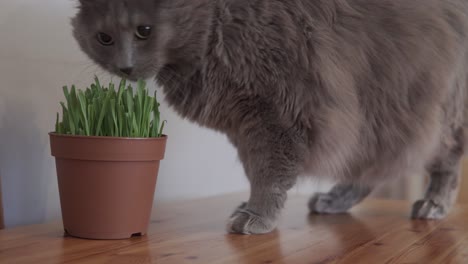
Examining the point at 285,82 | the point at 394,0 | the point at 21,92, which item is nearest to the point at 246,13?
the point at 285,82

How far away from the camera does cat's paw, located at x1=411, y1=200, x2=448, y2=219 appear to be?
1.55 m

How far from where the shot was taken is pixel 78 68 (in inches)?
58.9

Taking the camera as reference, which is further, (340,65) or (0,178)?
(340,65)

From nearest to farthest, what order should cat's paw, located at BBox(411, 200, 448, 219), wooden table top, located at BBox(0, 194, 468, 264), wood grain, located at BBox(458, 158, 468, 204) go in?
1. wooden table top, located at BBox(0, 194, 468, 264)
2. cat's paw, located at BBox(411, 200, 448, 219)
3. wood grain, located at BBox(458, 158, 468, 204)

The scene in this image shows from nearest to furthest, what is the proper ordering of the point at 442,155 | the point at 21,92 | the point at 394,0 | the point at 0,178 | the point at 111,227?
the point at 111,227
the point at 0,178
the point at 21,92
the point at 394,0
the point at 442,155

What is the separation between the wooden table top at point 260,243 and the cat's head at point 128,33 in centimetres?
36

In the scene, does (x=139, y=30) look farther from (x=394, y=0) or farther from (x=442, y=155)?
(x=442, y=155)

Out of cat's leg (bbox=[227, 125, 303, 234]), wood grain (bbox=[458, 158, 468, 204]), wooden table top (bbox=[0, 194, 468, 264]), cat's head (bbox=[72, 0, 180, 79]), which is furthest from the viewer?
wood grain (bbox=[458, 158, 468, 204])

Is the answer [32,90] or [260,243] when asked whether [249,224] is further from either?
[32,90]

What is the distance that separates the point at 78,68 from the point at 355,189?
0.87 metres

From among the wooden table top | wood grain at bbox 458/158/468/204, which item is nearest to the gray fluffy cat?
the wooden table top

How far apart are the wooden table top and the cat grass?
0.70 ft

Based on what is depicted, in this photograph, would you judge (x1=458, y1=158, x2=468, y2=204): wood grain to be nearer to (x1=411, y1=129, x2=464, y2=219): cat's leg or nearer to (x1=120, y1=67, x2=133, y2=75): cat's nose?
(x1=411, y1=129, x2=464, y2=219): cat's leg

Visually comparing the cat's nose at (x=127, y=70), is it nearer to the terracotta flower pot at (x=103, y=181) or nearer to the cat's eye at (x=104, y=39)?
the cat's eye at (x=104, y=39)
